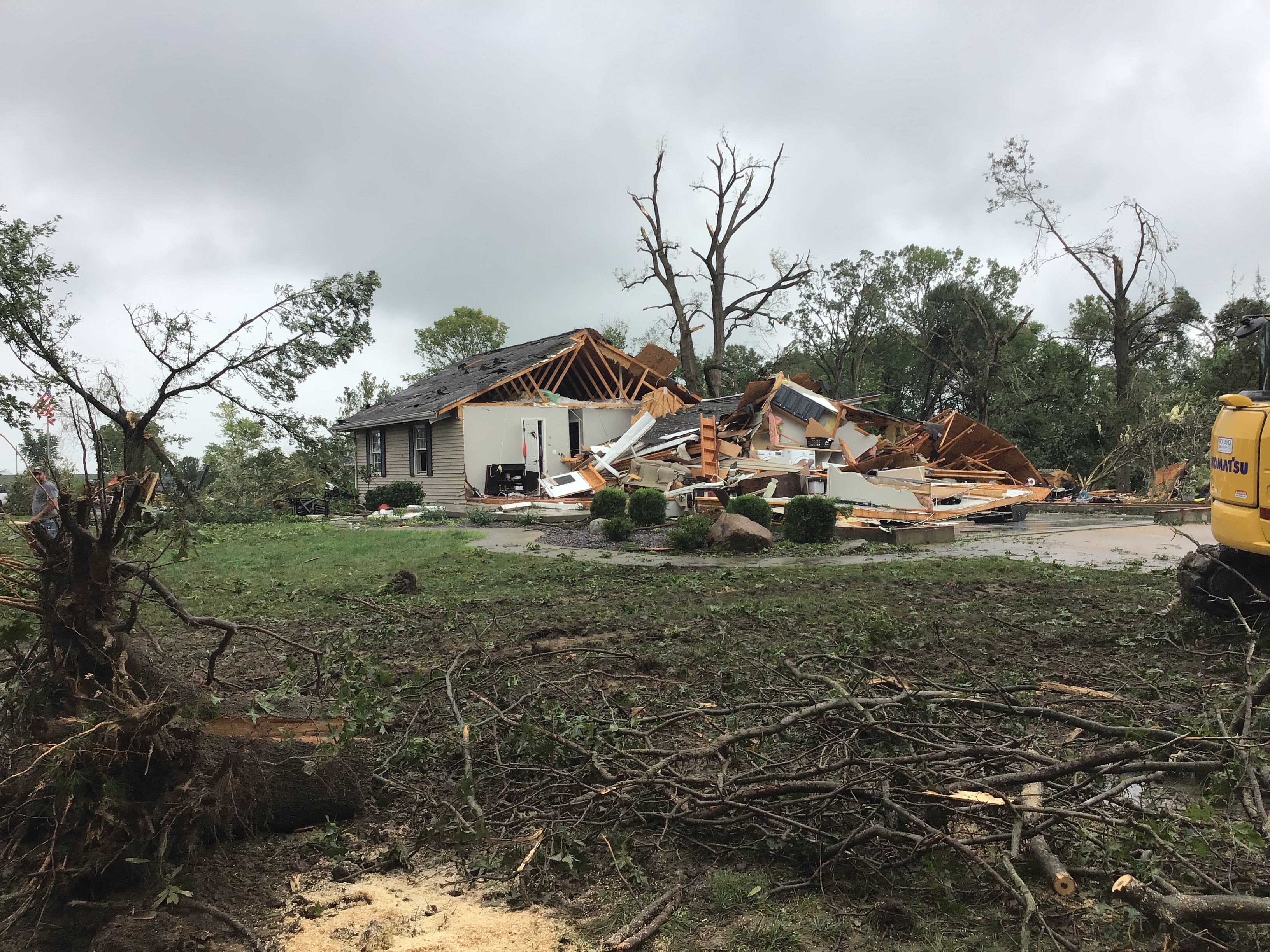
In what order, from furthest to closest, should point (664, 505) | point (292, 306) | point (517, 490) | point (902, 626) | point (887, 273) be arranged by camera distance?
point (887, 273) → point (517, 490) → point (664, 505) → point (292, 306) → point (902, 626)

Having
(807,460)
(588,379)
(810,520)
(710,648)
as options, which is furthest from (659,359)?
(710,648)

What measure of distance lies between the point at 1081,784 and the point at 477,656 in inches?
167

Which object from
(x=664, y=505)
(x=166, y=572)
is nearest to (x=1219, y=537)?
(x=664, y=505)

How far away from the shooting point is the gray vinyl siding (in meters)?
24.6

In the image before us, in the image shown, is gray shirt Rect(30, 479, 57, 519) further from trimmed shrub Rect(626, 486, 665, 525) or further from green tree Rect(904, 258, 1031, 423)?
green tree Rect(904, 258, 1031, 423)

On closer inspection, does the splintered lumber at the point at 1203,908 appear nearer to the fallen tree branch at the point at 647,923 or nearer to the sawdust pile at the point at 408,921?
the fallen tree branch at the point at 647,923

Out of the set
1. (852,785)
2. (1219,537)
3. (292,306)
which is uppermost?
(292,306)

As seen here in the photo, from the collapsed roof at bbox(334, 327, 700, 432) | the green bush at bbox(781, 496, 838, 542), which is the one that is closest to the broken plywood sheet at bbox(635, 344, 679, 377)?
the collapsed roof at bbox(334, 327, 700, 432)

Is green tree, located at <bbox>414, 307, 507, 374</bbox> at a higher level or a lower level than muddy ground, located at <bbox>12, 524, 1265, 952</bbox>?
higher

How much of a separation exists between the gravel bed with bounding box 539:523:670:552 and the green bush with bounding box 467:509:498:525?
108 inches

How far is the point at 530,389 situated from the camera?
84.7 feet

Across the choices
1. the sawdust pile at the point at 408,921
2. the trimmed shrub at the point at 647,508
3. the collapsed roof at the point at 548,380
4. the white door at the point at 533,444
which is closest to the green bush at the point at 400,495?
the collapsed roof at the point at 548,380

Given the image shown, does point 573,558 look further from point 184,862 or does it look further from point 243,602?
point 184,862

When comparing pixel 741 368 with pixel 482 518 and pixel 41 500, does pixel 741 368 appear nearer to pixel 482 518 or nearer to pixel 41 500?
pixel 482 518
